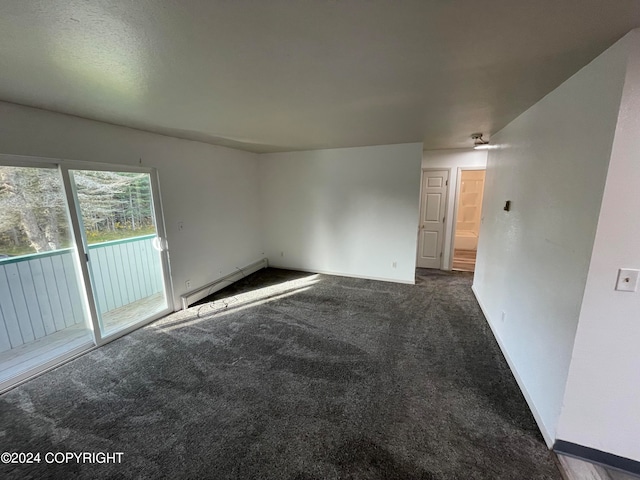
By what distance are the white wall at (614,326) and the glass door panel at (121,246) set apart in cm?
407

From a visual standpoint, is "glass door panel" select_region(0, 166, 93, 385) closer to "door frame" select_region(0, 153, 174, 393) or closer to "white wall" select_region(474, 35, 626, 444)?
"door frame" select_region(0, 153, 174, 393)

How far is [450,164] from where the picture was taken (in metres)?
5.00

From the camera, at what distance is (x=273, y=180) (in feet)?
17.1

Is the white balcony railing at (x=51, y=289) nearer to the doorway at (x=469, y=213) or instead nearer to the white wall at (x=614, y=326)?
the white wall at (x=614, y=326)

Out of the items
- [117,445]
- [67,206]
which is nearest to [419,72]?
[117,445]

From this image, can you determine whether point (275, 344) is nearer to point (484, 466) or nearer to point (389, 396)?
point (389, 396)

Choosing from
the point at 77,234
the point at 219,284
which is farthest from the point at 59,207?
the point at 219,284

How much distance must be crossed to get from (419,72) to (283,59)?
32.7 inches

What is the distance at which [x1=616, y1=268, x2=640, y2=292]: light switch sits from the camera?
136cm

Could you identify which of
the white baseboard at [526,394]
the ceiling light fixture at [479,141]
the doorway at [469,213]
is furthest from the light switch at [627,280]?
the doorway at [469,213]

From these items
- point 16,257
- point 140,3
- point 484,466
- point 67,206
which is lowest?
point 484,466

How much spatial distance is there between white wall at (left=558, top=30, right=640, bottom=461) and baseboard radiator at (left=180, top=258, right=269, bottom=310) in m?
3.98

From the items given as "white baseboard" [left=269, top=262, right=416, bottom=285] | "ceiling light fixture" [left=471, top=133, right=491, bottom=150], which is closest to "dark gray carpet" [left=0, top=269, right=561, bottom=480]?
"white baseboard" [left=269, top=262, right=416, bottom=285]

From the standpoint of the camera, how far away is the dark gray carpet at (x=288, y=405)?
5.20 feet
